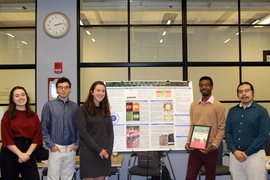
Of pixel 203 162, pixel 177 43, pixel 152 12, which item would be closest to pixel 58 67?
pixel 152 12

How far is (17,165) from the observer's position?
108 inches

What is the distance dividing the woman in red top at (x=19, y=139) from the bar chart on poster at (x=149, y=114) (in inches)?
42.3

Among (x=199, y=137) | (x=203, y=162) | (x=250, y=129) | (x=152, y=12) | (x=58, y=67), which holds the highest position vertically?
(x=152, y=12)

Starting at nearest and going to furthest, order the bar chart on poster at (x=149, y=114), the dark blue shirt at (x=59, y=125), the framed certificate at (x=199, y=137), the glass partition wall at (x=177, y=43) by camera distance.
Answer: the dark blue shirt at (x=59, y=125) < the framed certificate at (x=199, y=137) < the bar chart on poster at (x=149, y=114) < the glass partition wall at (x=177, y=43)

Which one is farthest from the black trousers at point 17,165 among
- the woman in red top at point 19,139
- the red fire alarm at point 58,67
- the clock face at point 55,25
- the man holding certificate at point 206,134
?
the clock face at point 55,25

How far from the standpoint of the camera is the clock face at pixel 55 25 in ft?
14.2

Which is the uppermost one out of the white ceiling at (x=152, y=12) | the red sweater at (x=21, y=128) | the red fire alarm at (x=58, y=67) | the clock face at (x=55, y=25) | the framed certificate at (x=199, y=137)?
the white ceiling at (x=152, y=12)

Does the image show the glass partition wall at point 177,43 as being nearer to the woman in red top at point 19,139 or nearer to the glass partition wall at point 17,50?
the glass partition wall at point 17,50

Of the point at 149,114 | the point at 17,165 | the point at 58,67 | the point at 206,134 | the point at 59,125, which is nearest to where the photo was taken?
the point at 17,165

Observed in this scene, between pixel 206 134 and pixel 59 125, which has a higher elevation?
pixel 59 125

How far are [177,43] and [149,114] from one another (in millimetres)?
1559

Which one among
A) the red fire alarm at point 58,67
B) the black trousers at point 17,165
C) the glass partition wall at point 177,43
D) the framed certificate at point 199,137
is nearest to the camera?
the black trousers at point 17,165

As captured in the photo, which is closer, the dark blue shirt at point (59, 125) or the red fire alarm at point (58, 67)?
the dark blue shirt at point (59, 125)

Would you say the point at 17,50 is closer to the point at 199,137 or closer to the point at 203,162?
the point at 199,137
